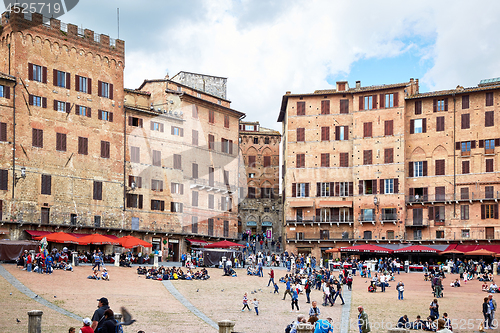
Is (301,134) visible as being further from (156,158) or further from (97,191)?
(97,191)

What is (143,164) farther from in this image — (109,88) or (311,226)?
(311,226)

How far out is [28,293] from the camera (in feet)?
93.6

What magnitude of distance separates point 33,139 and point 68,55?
8.26 metres

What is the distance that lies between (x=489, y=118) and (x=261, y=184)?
3154 centimetres

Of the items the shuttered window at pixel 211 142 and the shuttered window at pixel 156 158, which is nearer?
the shuttered window at pixel 156 158

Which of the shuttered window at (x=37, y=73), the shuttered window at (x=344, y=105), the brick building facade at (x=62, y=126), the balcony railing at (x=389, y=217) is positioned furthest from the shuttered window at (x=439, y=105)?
the shuttered window at (x=37, y=73)

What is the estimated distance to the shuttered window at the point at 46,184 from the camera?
1901 inches

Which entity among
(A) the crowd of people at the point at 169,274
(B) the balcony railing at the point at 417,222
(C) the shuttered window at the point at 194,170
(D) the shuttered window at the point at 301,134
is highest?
(D) the shuttered window at the point at 301,134

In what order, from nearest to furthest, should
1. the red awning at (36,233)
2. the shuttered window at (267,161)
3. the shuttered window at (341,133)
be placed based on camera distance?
the red awning at (36,233) < the shuttered window at (341,133) < the shuttered window at (267,161)

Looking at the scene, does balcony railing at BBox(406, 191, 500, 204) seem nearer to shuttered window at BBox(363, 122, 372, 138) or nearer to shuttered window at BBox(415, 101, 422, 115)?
shuttered window at BBox(363, 122, 372, 138)

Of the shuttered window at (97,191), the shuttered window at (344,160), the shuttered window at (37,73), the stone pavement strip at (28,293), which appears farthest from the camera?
the shuttered window at (344,160)

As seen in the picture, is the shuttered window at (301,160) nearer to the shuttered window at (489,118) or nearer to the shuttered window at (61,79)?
the shuttered window at (489,118)

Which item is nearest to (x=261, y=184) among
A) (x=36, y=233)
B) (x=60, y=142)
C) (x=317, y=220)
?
(x=317, y=220)

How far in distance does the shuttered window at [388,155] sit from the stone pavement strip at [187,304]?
107 feet
